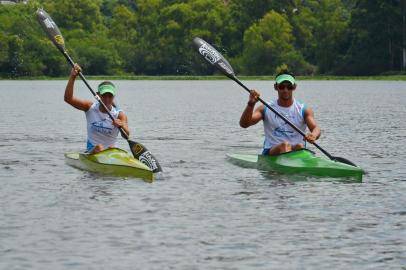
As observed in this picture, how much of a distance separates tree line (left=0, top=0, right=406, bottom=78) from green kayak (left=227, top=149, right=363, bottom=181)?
10878cm

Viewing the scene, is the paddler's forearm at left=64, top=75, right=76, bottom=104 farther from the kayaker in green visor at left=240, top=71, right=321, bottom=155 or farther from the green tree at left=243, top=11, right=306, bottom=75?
the green tree at left=243, top=11, right=306, bottom=75

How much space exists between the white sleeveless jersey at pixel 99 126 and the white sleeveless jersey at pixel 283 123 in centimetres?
326

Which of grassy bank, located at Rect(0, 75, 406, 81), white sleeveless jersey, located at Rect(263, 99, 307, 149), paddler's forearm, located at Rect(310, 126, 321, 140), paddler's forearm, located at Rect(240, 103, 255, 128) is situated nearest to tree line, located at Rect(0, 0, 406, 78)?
grassy bank, located at Rect(0, 75, 406, 81)

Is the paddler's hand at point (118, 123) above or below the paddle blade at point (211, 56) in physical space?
below

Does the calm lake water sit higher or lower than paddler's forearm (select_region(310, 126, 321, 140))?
lower

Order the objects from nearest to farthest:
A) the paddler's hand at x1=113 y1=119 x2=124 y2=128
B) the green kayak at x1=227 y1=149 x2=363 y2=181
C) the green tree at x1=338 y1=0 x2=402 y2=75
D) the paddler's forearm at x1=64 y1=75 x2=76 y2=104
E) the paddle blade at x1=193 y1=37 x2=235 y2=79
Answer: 1. the green kayak at x1=227 y1=149 x2=363 y2=181
2. the paddler's forearm at x1=64 y1=75 x2=76 y2=104
3. the paddler's hand at x1=113 y1=119 x2=124 y2=128
4. the paddle blade at x1=193 y1=37 x2=235 y2=79
5. the green tree at x1=338 y1=0 x2=402 y2=75

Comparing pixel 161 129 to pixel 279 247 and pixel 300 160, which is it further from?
pixel 279 247

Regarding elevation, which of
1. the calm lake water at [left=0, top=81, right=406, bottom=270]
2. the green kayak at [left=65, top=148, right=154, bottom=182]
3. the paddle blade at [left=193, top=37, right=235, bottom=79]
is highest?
the paddle blade at [left=193, top=37, right=235, bottom=79]

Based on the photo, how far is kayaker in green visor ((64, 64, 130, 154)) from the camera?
2272 centimetres

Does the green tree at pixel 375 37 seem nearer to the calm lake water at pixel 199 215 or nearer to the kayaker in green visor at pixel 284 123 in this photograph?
the calm lake water at pixel 199 215

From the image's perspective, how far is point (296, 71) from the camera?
145750 millimetres

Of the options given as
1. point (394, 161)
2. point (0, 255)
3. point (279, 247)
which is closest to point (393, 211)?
point (279, 247)

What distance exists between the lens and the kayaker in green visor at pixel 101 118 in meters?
22.7

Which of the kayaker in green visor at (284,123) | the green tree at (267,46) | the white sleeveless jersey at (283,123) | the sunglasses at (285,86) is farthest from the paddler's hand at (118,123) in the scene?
the green tree at (267,46)
